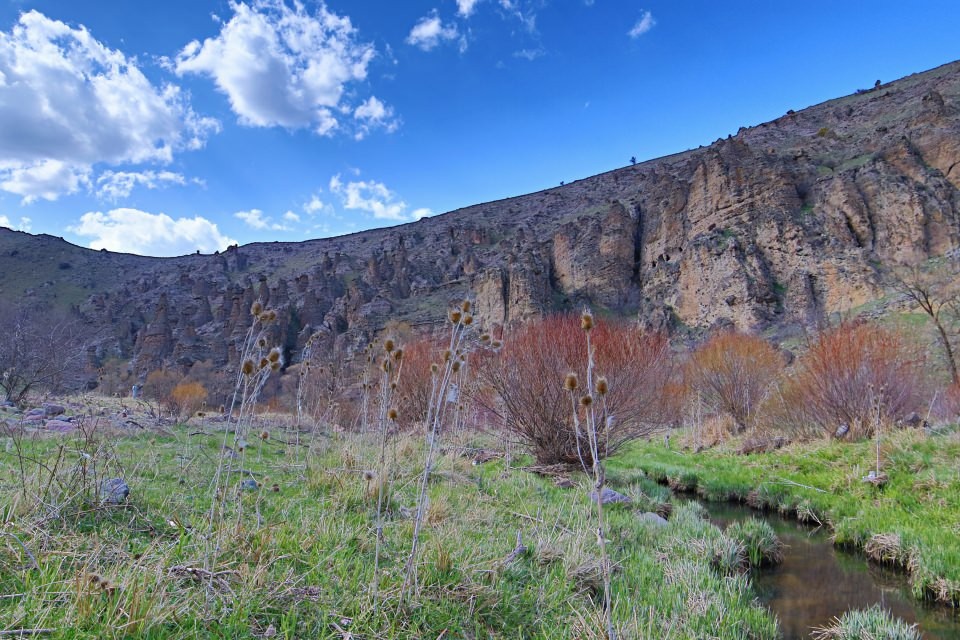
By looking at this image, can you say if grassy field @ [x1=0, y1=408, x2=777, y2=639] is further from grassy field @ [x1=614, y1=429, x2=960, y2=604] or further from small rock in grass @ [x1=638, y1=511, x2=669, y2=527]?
grassy field @ [x1=614, y1=429, x2=960, y2=604]

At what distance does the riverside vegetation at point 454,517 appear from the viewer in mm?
2158

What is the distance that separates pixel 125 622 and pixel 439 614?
142cm

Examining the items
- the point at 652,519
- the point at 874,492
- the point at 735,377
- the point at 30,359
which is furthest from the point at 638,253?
the point at 30,359

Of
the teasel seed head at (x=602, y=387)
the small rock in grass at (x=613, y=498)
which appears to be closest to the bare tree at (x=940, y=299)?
the small rock in grass at (x=613, y=498)

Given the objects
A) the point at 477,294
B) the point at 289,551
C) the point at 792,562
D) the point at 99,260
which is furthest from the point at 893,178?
the point at 99,260

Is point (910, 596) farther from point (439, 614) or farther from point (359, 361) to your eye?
point (359, 361)

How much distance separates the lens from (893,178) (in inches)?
1411

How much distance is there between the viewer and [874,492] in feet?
24.0

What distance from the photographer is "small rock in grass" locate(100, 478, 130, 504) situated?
118 inches

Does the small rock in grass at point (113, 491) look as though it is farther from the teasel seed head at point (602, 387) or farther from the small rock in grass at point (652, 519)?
the small rock in grass at point (652, 519)

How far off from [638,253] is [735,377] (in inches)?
1411

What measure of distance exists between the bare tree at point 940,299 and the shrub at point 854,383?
32.9 ft

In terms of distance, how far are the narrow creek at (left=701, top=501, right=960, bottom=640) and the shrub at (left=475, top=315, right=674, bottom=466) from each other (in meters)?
3.46

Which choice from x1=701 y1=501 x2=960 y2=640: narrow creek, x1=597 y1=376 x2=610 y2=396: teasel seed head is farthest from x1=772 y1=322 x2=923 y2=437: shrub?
x1=597 y1=376 x2=610 y2=396: teasel seed head
